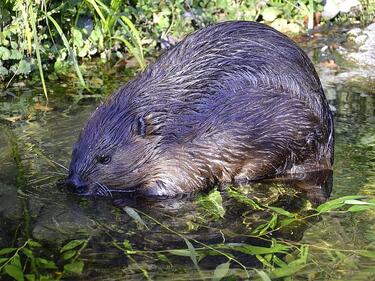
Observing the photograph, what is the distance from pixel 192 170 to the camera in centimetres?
385

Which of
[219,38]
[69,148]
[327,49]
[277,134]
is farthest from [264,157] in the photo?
[327,49]


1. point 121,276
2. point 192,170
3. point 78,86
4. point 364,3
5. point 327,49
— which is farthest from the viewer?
point 364,3

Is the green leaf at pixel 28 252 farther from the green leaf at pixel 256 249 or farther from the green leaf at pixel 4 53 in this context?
the green leaf at pixel 4 53

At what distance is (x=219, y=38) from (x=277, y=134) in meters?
0.59

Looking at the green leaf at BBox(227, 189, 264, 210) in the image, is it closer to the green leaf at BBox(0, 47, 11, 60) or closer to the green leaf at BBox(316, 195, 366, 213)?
the green leaf at BBox(316, 195, 366, 213)

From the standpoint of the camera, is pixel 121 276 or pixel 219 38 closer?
pixel 121 276

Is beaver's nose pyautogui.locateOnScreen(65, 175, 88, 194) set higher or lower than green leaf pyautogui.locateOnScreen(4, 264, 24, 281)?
lower

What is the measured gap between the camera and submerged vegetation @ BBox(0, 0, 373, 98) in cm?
560

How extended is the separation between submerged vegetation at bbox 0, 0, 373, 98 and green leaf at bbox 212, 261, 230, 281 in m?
2.26

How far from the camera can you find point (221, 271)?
114 inches

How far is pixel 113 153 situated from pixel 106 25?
5.77 feet

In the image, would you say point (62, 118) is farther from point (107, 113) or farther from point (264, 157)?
point (264, 157)

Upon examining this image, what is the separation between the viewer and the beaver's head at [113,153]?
148 inches

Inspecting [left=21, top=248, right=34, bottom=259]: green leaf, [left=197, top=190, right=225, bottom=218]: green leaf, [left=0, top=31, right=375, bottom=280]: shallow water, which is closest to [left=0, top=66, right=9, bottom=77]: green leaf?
Result: [left=0, top=31, right=375, bottom=280]: shallow water
